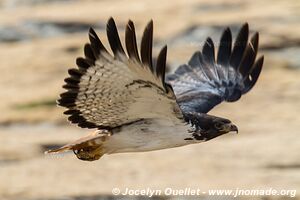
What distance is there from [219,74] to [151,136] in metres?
1.59

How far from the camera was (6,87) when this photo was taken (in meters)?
13.9

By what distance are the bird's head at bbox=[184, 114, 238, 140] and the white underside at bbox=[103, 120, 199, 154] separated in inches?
2.6

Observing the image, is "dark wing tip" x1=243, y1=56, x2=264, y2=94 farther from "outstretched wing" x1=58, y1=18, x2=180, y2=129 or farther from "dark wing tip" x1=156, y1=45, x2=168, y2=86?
"dark wing tip" x1=156, y1=45, x2=168, y2=86

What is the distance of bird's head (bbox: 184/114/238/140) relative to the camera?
7293 millimetres

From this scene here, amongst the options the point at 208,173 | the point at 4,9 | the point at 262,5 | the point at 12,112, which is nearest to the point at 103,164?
the point at 208,173

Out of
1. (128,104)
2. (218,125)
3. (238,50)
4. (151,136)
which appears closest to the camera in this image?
(128,104)

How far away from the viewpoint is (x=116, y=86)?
6.83 m

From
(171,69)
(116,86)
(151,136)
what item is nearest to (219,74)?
(151,136)

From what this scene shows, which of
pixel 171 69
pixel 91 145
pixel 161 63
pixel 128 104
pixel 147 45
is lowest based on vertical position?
pixel 171 69

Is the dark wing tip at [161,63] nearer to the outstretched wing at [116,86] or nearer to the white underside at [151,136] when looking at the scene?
the outstretched wing at [116,86]

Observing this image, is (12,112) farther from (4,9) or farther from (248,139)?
(4,9)

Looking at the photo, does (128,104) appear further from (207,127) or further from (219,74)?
(219,74)

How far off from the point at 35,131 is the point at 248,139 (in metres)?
2.13

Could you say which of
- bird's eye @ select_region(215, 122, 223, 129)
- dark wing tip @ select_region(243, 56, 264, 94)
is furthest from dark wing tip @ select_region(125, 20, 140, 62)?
dark wing tip @ select_region(243, 56, 264, 94)
